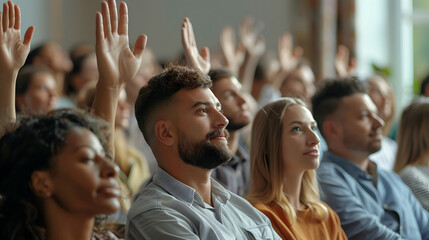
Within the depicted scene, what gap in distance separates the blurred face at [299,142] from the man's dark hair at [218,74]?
56cm

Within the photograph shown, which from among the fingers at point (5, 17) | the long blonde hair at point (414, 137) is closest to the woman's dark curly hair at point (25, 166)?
the fingers at point (5, 17)

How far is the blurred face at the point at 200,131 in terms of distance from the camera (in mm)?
1872

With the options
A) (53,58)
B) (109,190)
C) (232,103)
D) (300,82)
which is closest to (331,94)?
(232,103)

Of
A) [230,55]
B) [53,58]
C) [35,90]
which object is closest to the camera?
[35,90]

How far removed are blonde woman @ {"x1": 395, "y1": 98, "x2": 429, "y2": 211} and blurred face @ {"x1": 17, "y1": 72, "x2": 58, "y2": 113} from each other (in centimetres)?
182

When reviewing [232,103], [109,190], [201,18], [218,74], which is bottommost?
[201,18]

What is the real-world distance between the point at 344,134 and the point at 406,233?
485mm

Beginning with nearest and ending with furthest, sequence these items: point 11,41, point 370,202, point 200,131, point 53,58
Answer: point 200,131, point 11,41, point 370,202, point 53,58

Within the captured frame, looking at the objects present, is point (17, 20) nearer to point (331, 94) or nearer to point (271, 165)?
point (271, 165)

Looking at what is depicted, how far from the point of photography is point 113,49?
6.74ft

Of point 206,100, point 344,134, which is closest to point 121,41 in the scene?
point 206,100

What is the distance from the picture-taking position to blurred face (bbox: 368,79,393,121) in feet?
12.8

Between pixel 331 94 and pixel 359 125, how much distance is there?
0.21m

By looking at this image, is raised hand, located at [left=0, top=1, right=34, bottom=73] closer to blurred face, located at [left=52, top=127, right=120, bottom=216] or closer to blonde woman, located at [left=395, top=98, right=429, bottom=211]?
blurred face, located at [left=52, top=127, right=120, bottom=216]
